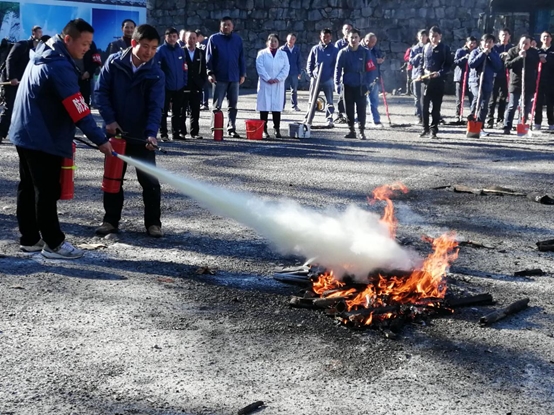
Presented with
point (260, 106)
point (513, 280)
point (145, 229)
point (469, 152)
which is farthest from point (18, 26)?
point (513, 280)

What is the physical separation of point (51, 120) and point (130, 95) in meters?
1.19

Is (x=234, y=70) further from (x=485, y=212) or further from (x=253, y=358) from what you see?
(x=253, y=358)

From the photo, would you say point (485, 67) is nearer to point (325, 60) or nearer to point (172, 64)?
point (325, 60)

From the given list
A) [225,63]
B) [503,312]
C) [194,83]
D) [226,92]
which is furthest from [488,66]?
[503,312]

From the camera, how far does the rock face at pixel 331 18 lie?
1312 inches

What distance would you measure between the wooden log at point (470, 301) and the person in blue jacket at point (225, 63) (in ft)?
35.8

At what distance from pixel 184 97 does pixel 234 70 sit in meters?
1.15

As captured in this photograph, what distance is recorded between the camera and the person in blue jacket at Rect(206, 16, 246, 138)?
1653 cm

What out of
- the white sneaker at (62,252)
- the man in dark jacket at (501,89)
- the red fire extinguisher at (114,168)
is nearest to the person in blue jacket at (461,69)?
the man in dark jacket at (501,89)

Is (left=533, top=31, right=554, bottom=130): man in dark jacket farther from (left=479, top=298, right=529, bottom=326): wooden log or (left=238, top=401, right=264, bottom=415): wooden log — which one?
(left=238, top=401, right=264, bottom=415): wooden log

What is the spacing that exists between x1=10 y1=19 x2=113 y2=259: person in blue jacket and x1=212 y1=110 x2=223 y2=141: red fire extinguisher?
9.00m

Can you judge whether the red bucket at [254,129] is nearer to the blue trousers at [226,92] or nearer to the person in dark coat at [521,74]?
the blue trousers at [226,92]

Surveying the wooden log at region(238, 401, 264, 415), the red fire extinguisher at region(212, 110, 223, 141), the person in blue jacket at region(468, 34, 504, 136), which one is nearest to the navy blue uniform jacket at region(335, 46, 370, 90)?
the red fire extinguisher at region(212, 110, 223, 141)

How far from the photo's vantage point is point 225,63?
651 inches
